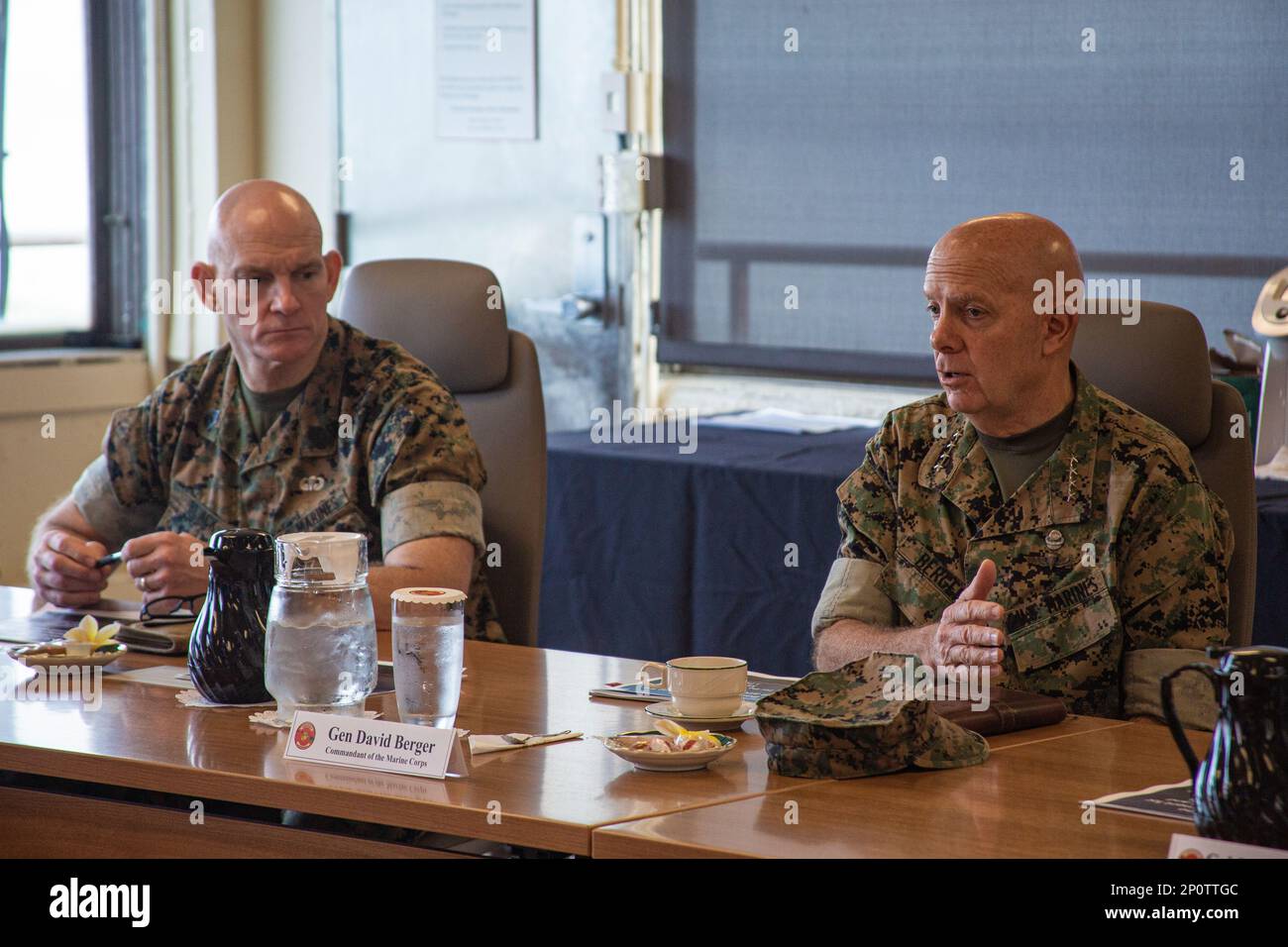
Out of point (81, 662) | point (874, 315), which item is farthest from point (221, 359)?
point (874, 315)

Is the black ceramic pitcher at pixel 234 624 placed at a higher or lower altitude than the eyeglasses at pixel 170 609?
higher

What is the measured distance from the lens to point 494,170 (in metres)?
4.51

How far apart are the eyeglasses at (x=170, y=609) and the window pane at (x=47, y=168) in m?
2.62

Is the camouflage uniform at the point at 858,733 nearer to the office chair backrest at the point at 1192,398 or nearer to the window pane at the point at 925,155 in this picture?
the office chair backrest at the point at 1192,398

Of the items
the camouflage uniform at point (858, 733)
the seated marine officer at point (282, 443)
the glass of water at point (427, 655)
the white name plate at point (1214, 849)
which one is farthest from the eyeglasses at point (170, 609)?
the white name plate at point (1214, 849)

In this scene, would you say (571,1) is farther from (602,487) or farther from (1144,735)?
(1144,735)

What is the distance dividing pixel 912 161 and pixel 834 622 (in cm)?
216

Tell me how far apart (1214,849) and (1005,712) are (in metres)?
0.44

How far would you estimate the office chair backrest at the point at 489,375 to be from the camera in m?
2.47

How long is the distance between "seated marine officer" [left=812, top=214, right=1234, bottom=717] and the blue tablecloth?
1.06 metres

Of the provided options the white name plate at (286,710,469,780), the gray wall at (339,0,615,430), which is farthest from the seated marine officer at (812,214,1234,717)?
the gray wall at (339,0,615,430)

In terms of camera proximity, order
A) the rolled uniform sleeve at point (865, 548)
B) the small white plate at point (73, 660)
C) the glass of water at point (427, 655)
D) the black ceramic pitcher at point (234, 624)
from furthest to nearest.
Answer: the rolled uniform sleeve at point (865, 548)
the small white plate at point (73, 660)
the black ceramic pitcher at point (234, 624)
the glass of water at point (427, 655)

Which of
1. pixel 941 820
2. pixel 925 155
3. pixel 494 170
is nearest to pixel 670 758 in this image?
pixel 941 820

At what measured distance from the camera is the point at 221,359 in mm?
2521
